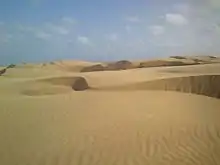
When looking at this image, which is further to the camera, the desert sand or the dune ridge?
the dune ridge

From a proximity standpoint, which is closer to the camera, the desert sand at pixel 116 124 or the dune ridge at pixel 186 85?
the desert sand at pixel 116 124

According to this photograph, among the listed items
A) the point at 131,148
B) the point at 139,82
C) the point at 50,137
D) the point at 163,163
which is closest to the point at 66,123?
the point at 50,137

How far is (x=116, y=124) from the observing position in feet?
17.6

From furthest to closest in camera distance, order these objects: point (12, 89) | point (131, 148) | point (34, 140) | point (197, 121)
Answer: point (12, 89) → point (197, 121) → point (34, 140) → point (131, 148)

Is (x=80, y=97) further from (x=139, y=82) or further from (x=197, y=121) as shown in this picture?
(x=197, y=121)

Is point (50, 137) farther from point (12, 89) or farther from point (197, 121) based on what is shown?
point (12, 89)

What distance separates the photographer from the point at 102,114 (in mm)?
5965

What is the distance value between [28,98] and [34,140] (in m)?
2.85

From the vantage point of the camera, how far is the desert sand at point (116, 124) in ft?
14.4

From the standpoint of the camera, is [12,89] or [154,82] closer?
[154,82]

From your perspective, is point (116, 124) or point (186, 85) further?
point (186, 85)

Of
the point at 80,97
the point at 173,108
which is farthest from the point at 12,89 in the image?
the point at 173,108

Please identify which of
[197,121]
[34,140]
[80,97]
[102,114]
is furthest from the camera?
[80,97]

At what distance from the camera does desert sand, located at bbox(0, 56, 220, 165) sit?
439cm
